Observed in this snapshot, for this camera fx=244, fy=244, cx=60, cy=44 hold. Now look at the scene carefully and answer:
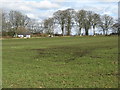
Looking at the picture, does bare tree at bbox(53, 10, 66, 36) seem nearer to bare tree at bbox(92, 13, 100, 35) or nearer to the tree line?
the tree line

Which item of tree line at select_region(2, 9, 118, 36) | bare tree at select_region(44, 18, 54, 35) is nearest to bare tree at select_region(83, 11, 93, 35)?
tree line at select_region(2, 9, 118, 36)

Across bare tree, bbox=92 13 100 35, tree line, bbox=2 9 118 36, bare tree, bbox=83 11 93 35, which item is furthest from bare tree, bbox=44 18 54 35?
bare tree, bbox=92 13 100 35

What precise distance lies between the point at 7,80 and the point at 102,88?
13.6 feet

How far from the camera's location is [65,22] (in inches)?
3974

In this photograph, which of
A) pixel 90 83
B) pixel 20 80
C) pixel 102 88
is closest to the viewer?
pixel 102 88

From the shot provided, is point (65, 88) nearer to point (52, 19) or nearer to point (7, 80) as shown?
point (7, 80)

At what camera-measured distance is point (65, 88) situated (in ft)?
29.0

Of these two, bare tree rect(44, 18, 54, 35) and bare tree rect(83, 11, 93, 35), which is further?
bare tree rect(83, 11, 93, 35)

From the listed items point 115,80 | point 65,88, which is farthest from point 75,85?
point 115,80

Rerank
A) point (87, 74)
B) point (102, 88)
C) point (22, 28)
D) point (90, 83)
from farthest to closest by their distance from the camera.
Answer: point (22, 28) → point (87, 74) → point (90, 83) → point (102, 88)

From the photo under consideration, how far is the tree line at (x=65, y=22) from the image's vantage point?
99.8 meters

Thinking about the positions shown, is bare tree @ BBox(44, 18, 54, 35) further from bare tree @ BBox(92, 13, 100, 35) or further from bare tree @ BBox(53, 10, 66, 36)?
bare tree @ BBox(92, 13, 100, 35)

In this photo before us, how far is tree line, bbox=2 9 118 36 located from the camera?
99.8 m

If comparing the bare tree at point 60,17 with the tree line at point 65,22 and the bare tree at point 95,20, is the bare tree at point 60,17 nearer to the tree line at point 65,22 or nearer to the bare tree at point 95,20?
the tree line at point 65,22
